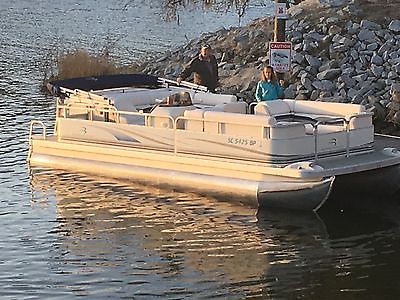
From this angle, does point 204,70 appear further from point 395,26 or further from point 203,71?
point 395,26

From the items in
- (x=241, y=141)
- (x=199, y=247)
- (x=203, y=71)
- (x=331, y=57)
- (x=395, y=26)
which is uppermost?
(x=395, y=26)

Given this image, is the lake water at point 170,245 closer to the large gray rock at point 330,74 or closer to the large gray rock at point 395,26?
the large gray rock at point 330,74

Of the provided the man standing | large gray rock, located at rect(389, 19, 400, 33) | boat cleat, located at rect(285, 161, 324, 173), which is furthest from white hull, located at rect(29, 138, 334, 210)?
large gray rock, located at rect(389, 19, 400, 33)

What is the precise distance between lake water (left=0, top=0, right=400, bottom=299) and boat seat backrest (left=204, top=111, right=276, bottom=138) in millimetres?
1110

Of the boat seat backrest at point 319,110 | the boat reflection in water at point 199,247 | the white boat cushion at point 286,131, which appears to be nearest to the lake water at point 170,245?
the boat reflection in water at point 199,247

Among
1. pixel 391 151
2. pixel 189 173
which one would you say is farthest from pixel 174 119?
pixel 391 151

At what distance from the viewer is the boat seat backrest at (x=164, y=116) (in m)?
15.7

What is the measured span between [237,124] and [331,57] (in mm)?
8340

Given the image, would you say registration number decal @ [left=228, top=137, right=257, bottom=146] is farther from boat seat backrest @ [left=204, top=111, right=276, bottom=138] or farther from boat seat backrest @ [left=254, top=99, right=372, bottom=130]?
boat seat backrest @ [left=254, top=99, right=372, bottom=130]

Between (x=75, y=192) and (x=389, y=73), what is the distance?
8.09 metres

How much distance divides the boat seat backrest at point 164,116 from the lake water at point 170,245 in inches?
42.2

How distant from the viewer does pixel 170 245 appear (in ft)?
42.1

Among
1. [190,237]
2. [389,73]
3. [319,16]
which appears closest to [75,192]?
[190,237]

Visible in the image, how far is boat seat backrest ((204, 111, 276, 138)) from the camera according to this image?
1423cm
